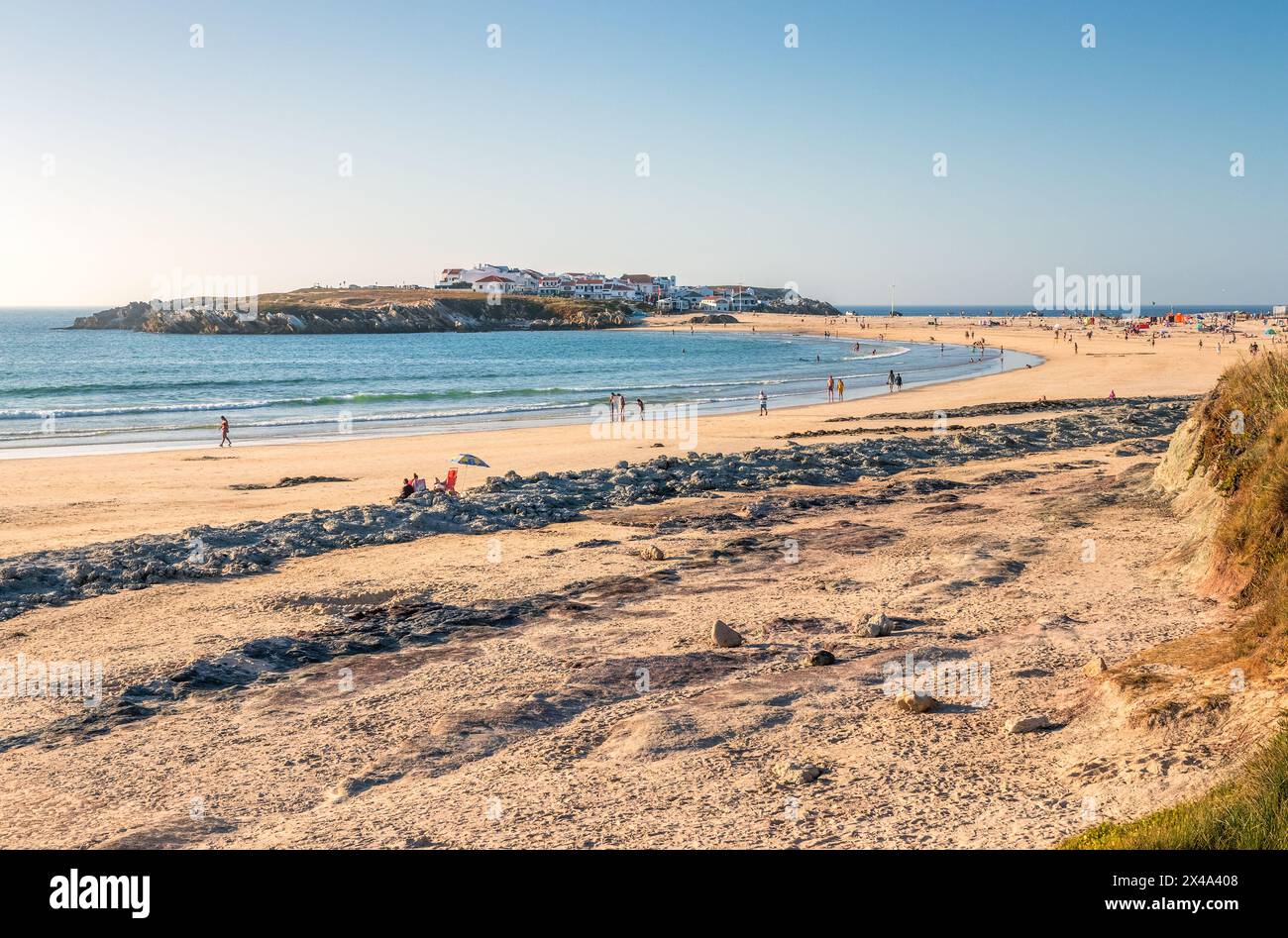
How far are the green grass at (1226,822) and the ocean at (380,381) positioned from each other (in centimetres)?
3700

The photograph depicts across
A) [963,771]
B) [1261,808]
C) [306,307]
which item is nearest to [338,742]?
[963,771]

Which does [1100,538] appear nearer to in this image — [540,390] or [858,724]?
[858,724]

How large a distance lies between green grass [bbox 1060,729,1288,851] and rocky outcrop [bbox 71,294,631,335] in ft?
553

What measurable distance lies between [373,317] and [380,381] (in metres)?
106


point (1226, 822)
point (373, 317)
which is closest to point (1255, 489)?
point (1226, 822)

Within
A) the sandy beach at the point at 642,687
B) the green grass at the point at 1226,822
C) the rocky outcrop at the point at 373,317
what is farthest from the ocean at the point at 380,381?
the green grass at the point at 1226,822

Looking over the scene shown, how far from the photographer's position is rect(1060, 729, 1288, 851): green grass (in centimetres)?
527

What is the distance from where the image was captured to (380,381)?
7131 cm

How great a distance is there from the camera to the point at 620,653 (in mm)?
11086

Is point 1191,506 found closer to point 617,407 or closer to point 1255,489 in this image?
point 1255,489

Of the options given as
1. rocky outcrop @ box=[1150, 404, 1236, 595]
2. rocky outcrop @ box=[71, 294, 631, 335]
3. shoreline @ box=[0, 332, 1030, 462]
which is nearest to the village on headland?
rocky outcrop @ box=[71, 294, 631, 335]

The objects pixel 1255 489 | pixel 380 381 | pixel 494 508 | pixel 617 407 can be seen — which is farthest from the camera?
pixel 380 381

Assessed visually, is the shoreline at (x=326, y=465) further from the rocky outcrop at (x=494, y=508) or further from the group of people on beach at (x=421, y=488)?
the rocky outcrop at (x=494, y=508)
